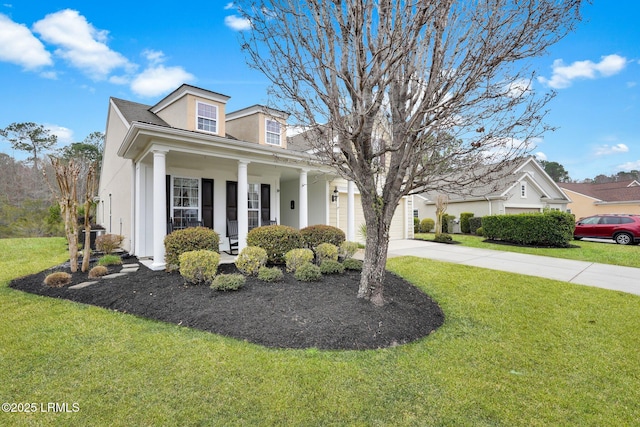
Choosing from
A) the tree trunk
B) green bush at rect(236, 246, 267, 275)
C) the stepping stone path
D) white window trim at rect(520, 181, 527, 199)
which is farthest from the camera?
white window trim at rect(520, 181, 527, 199)

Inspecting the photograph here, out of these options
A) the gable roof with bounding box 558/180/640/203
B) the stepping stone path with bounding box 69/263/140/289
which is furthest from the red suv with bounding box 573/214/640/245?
the stepping stone path with bounding box 69/263/140/289

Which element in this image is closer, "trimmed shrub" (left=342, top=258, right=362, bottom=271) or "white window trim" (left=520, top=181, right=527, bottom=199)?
"trimmed shrub" (left=342, top=258, right=362, bottom=271)

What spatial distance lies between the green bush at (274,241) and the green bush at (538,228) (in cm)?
1007

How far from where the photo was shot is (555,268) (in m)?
7.43

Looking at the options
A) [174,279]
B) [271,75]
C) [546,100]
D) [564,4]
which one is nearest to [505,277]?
[546,100]

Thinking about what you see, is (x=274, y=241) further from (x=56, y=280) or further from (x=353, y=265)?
(x=56, y=280)

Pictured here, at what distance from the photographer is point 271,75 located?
14.1 ft

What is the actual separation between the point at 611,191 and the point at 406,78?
108 ft

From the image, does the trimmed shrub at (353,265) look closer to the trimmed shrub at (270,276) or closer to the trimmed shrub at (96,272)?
the trimmed shrub at (270,276)

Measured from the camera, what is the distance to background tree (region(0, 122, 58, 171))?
74.8 feet

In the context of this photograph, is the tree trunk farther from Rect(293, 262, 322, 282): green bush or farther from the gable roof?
the gable roof

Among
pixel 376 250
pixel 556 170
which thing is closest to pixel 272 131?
pixel 376 250

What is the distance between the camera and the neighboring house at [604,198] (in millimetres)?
23531

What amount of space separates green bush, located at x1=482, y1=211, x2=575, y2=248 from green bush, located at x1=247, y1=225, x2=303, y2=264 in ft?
33.0
